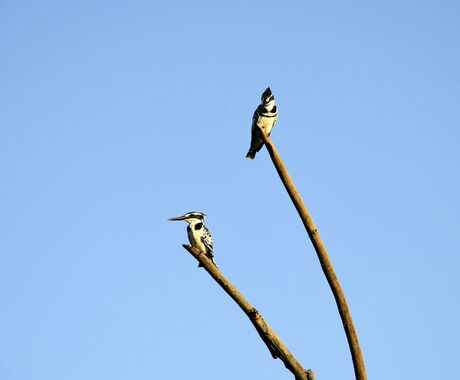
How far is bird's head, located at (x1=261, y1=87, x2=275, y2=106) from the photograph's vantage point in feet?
38.1

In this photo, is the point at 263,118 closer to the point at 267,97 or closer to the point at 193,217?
the point at 267,97

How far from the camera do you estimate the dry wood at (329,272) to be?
6926 millimetres

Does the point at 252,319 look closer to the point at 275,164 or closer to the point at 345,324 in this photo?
the point at 345,324

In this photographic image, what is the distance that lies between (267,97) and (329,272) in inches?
210

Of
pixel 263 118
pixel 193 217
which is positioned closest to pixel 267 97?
pixel 263 118

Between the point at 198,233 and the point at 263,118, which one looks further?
the point at 263,118

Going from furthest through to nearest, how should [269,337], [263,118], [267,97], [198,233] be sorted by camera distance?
[267,97], [263,118], [198,233], [269,337]

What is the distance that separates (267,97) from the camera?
38.3 feet

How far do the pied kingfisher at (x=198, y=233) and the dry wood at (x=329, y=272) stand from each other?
9.38 feet

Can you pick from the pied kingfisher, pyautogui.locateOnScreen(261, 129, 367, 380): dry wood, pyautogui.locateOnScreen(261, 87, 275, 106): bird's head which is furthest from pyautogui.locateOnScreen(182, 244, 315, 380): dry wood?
pyautogui.locateOnScreen(261, 87, 275, 106): bird's head

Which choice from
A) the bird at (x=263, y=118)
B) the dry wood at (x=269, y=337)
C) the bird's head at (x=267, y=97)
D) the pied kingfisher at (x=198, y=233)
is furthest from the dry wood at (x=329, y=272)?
the bird's head at (x=267, y=97)

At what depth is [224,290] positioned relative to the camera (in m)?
7.32

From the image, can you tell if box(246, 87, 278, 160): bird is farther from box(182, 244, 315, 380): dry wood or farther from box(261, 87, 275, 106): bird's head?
box(182, 244, 315, 380): dry wood

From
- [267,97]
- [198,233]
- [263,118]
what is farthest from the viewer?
[267,97]
